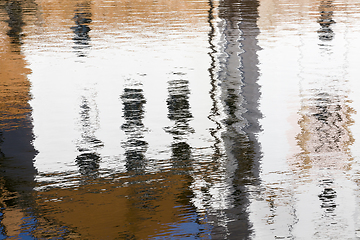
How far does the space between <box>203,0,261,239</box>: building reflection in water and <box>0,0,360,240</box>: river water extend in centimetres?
2

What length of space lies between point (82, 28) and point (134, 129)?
912cm

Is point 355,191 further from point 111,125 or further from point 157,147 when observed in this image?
point 111,125

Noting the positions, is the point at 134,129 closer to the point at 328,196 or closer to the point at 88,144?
the point at 88,144

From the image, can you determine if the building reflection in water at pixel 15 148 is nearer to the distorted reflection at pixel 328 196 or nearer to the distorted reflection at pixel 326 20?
the distorted reflection at pixel 328 196

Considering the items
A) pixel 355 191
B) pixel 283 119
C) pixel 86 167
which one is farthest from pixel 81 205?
pixel 283 119

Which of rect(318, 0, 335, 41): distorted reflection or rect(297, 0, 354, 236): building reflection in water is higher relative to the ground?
rect(318, 0, 335, 41): distorted reflection

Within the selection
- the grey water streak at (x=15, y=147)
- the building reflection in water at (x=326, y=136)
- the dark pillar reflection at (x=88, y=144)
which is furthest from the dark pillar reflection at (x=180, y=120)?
the grey water streak at (x=15, y=147)

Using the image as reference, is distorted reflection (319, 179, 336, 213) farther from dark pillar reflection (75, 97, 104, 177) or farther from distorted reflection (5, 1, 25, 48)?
distorted reflection (5, 1, 25, 48)

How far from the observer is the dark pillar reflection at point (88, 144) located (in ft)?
14.1

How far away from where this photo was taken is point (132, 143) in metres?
4.95

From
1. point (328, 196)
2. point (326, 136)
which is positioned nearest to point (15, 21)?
point (326, 136)

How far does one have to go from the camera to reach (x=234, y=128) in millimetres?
5328

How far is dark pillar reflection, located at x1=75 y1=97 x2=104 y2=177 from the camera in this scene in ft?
14.1

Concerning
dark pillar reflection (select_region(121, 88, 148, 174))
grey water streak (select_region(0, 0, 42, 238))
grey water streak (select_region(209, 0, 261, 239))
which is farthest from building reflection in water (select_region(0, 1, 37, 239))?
grey water streak (select_region(209, 0, 261, 239))
